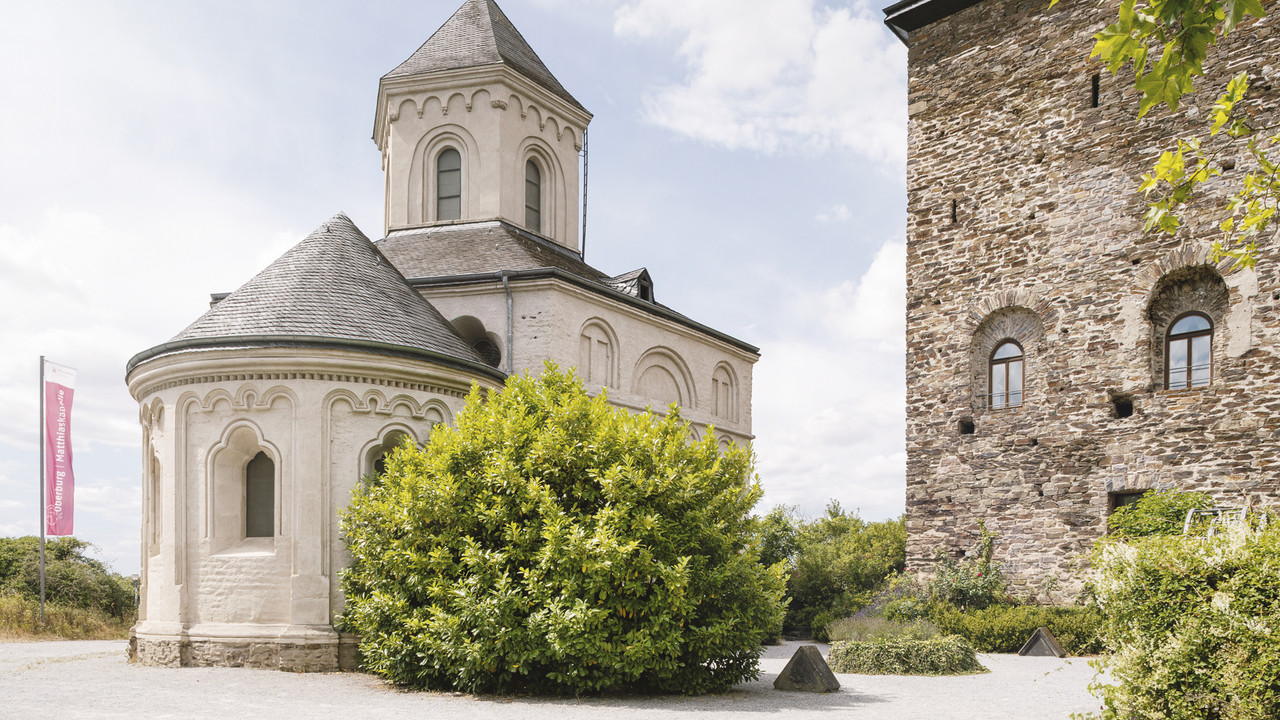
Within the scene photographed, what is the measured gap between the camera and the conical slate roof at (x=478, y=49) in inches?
976

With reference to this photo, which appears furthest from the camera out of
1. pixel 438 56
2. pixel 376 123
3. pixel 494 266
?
pixel 376 123

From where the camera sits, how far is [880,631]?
16391 mm

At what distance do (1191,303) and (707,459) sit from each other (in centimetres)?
1105

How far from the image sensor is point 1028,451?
63.8 ft

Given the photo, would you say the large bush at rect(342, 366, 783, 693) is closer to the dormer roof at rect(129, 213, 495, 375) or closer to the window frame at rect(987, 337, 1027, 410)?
Answer: the dormer roof at rect(129, 213, 495, 375)

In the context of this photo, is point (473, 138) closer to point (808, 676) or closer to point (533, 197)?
point (533, 197)

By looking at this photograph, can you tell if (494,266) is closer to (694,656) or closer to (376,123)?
(376,123)

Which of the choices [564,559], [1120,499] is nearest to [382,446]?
[564,559]

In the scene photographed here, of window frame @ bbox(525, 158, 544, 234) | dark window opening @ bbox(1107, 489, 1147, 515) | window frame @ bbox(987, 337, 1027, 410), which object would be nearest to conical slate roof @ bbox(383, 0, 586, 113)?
window frame @ bbox(525, 158, 544, 234)

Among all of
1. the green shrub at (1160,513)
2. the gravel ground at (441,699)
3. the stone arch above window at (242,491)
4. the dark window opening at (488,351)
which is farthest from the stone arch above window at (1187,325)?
the stone arch above window at (242,491)

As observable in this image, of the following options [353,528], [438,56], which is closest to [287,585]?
[353,528]

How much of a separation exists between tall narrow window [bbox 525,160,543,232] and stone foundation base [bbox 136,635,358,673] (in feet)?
44.7

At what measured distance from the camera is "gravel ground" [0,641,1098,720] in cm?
1026

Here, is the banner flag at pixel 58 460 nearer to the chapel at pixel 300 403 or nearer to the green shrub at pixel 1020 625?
the chapel at pixel 300 403
